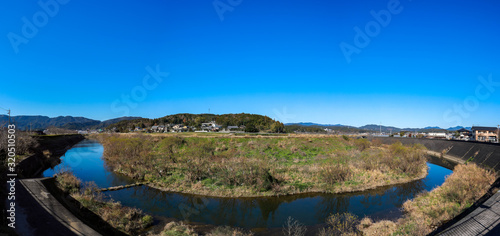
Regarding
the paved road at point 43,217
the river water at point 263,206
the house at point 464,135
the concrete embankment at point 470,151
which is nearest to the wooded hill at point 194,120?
the concrete embankment at point 470,151

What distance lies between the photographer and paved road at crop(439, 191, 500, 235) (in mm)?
12141

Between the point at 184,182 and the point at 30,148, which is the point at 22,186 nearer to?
the point at 184,182

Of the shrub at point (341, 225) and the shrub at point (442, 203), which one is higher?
the shrub at point (442, 203)

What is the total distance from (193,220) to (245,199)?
19.5 ft

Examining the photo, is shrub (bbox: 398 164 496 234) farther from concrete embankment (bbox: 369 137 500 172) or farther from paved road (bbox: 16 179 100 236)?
paved road (bbox: 16 179 100 236)

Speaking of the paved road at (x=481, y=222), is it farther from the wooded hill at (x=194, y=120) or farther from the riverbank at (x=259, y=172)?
the wooded hill at (x=194, y=120)

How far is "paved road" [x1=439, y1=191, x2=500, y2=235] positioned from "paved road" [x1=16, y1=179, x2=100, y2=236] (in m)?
19.9

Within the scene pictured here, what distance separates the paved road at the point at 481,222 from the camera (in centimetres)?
1214

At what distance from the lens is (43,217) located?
1148 cm

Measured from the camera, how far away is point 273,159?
120 feet

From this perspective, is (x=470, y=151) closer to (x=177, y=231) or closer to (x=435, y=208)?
(x=435, y=208)

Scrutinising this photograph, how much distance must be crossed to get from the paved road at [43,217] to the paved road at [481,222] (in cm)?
1988

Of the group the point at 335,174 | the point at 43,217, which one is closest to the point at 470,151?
the point at 335,174

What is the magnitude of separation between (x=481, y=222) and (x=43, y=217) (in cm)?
2456
